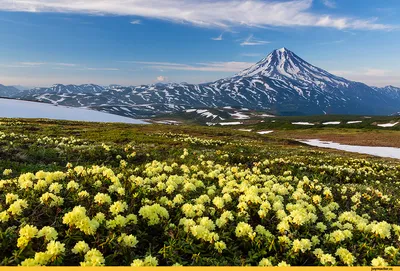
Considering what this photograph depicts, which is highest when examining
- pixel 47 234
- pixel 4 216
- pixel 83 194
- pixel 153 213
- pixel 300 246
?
pixel 83 194

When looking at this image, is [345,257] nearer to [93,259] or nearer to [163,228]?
[163,228]

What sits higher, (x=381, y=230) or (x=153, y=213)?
(x=153, y=213)

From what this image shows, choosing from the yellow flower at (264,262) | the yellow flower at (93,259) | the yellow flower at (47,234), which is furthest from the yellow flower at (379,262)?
the yellow flower at (47,234)

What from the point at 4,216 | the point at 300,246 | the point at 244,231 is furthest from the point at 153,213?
the point at 300,246

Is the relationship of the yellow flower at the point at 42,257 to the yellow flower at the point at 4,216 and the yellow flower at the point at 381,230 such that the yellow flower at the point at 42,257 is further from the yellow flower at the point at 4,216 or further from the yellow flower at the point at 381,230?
the yellow flower at the point at 381,230

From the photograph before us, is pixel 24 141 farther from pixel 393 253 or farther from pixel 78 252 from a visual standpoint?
pixel 393 253

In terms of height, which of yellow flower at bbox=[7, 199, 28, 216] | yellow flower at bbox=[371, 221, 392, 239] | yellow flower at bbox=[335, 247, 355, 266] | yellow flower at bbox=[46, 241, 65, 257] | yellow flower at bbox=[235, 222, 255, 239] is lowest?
yellow flower at bbox=[335, 247, 355, 266]

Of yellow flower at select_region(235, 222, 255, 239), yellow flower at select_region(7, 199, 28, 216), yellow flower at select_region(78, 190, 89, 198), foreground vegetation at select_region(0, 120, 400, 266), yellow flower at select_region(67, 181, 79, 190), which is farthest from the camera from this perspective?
yellow flower at select_region(67, 181, 79, 190)

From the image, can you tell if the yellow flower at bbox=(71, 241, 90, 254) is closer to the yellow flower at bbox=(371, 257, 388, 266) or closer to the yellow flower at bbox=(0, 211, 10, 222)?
the yellow flower at bbox=(0, 211, 10, 222)

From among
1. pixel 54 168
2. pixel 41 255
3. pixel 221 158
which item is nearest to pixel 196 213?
pixel 41 255

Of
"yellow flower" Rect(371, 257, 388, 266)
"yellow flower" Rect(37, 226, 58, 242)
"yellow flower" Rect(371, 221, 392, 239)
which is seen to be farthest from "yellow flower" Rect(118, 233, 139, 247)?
"yellow flower" Rect(371, 221, 392, 239)

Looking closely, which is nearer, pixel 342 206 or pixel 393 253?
pixel 393 253

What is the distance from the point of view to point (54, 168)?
13.3 m

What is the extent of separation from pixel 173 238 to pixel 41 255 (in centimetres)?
254
